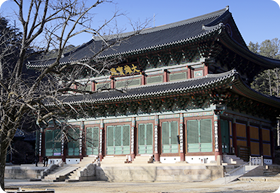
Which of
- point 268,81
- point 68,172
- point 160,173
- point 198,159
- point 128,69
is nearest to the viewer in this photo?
point 160,173

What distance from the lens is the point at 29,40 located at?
451 inches

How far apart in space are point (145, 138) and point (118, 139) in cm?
229

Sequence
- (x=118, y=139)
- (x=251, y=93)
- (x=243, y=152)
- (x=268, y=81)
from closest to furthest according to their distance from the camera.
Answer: (x=251, y=93), (x=243, y=152), (x=118, y=139), (x=268, y=81)

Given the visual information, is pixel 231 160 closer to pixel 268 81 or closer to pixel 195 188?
pixel 195 188

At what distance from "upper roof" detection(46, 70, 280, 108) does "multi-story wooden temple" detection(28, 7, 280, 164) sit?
2.3 inches

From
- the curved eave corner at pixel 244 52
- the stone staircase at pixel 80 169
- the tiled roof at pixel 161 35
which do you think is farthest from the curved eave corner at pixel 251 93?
the stone staircase at pixel 80 169

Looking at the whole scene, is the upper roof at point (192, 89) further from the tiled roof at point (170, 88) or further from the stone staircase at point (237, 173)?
the stone staircase at point (237, 173)

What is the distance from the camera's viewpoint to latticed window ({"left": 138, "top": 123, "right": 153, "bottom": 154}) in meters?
23.3

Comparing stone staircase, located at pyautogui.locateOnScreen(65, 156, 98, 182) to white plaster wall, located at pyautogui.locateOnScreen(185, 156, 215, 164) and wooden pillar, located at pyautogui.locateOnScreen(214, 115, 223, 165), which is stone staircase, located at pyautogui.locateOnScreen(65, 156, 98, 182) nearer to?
white plaster wall, located at pyautogui.locateOnScreen(185, 156, 215, 164)

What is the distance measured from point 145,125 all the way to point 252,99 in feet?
26.1

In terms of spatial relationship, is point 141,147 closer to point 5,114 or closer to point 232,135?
point 232,135

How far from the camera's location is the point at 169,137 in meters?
22.7

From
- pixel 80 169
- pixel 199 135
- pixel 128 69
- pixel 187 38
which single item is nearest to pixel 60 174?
pixel 80 169

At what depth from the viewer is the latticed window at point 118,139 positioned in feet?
79.7
